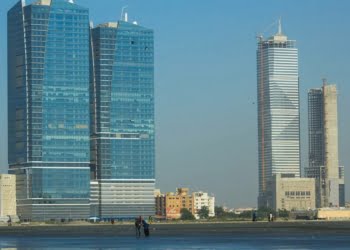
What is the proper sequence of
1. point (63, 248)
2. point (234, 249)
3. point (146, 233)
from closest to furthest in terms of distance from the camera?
point (234, 249) → point (63, 248) → point (146, 233)

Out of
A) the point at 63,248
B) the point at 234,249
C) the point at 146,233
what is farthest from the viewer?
the point at 146,233

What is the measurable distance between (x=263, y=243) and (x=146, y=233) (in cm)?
2099

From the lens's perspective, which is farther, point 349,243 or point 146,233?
point 146,233

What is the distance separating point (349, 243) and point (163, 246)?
12.5 meters

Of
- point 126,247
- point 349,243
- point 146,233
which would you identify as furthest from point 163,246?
point 146,233

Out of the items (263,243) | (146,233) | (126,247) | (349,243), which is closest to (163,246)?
(126,247)

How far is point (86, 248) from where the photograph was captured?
2852 inches

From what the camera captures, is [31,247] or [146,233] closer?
[31,247]

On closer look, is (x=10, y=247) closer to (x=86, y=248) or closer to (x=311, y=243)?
(x=86, y=248)

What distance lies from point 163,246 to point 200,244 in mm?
4381

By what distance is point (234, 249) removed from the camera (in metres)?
68.8

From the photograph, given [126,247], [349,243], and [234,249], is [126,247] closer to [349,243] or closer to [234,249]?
[234,249]

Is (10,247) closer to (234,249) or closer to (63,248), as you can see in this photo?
(63,248)

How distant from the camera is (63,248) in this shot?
73312 millimetres
